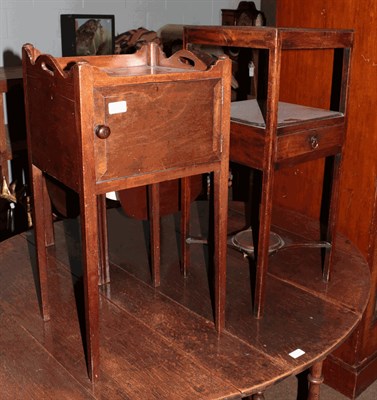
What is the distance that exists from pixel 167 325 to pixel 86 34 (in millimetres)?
2373

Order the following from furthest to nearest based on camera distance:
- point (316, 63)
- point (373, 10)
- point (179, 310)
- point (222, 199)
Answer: point (316, 63) < point (373, 10) < point (179, 310) < point (222, 199)

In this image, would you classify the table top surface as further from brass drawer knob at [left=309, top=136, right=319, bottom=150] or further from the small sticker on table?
the small sticker on table

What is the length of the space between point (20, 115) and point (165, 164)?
179cm

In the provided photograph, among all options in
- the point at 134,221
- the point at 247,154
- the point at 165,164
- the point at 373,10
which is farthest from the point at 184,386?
the point at 373,10

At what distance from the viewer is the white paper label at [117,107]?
1.03 metres

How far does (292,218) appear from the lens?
6.73ft

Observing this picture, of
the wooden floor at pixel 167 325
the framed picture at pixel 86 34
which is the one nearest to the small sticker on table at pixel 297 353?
the wooden floor at pixel 167 325

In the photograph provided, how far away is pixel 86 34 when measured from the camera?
3297mm

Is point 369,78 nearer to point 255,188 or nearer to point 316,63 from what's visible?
point 316,63

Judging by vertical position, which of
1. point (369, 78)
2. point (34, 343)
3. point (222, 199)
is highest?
point (369, 78)

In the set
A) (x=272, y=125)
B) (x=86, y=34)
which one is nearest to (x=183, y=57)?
(x=272, y=125)

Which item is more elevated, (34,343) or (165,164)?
(165,164)

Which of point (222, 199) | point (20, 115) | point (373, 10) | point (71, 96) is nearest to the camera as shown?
point (71, 96)

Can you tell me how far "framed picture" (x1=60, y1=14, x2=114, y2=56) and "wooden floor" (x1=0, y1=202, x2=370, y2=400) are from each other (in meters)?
1.71
